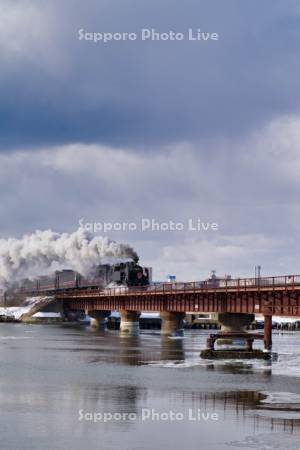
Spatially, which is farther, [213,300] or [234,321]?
[213,300]

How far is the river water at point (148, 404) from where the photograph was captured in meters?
32.4

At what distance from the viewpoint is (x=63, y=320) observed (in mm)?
198375

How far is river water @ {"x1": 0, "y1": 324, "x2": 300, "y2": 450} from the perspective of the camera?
32406mm

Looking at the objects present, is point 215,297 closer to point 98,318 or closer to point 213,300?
point 213,300

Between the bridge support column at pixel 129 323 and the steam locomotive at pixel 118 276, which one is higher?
the steam locomotive at pixel 118 276

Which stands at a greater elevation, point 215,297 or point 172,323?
point 215,297

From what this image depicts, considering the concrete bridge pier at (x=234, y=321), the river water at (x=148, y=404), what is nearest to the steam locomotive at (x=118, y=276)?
the concrete bridge pier at (x=234, y=321)

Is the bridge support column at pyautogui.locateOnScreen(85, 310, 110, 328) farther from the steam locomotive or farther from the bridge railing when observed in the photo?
the bridge railing

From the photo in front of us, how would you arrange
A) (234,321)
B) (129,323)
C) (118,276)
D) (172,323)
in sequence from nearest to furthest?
1. (234,321)
2. (172,323)
3. (129,323)
4. (118,276)

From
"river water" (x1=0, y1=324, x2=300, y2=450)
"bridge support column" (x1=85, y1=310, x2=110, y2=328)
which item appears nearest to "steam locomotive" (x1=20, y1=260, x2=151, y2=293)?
"bridge support column" (x1=85, y1=310, x2=110, y2=328)

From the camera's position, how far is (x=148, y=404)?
42094mm

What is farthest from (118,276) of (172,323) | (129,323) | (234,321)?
(234,321)

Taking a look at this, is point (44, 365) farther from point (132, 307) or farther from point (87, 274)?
point (87, 274)

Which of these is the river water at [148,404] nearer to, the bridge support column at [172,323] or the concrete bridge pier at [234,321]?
the concrete bridge pier at [234,321]
